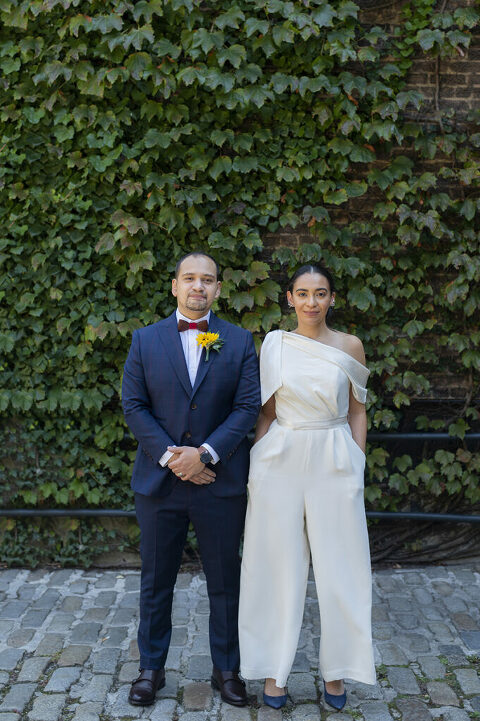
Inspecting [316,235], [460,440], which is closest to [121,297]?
[316,235]

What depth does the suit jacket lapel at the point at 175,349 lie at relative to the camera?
3.11m

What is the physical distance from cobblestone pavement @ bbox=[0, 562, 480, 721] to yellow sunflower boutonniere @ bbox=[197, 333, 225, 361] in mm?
1628

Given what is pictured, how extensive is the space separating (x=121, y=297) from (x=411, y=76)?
241 cm

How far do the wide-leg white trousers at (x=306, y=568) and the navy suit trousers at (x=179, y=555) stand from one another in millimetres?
74

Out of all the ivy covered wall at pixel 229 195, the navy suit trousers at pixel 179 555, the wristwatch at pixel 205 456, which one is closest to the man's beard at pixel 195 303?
the wristwatch at pixel 205 456

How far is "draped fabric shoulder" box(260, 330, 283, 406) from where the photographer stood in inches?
126

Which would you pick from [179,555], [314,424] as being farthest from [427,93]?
[179,555]

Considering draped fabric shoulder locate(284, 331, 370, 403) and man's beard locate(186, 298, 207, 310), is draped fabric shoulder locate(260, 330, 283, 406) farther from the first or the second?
man's beard locate(186, 298, 207, 310)

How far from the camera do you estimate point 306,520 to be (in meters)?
3.21

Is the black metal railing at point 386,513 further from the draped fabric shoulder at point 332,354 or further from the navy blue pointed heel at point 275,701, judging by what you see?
the navy blue pointed heel at point 275,701

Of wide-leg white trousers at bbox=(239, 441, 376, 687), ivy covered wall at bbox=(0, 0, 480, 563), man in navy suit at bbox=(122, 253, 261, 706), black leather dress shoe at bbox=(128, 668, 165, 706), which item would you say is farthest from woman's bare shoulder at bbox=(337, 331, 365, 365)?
black leather dress shoe at bbox=(128, 668, 165, 706)

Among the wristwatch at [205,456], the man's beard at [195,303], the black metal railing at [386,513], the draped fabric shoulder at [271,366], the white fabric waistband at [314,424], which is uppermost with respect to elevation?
the man's beard at [195,303]

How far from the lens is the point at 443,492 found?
200 inches

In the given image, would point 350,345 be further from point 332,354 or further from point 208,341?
point 208,341
